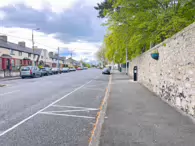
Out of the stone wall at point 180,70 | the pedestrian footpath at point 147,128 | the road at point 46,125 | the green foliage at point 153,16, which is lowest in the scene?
the road at point 46,125

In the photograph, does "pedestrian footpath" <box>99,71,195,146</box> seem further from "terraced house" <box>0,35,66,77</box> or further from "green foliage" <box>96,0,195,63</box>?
"terraced house" <box>0,35,66,77</box>

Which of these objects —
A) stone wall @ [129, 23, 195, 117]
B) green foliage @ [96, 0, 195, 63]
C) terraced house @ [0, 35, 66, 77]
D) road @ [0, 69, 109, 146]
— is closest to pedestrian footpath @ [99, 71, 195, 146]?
stone wall @ [129, 23, 195, 117]

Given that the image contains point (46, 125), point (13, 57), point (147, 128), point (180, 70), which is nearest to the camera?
point (147, 128)

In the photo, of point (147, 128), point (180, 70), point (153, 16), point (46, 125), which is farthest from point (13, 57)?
point (147, 128)

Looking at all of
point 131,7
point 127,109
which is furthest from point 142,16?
point 127,109

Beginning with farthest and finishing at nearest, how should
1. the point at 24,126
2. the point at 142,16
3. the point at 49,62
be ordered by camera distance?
1. the point at 49,62
2. the point at 142,16
3. the point at 24,126

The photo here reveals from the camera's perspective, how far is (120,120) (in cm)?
514

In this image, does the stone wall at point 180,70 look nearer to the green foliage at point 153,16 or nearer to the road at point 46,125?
the green foliage at point 153,16

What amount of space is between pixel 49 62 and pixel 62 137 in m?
68.6

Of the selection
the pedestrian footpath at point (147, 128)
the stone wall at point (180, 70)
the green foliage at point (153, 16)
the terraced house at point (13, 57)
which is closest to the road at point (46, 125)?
the pedestrian footpath at point (147, 128)

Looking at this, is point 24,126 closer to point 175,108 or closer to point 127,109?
point 127,109

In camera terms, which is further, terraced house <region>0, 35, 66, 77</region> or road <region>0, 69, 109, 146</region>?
terraced house <region>0, 35, 66, 77</region>

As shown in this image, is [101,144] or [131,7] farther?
[131,7]

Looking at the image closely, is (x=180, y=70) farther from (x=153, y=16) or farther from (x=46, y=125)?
(x=46, y=125)
